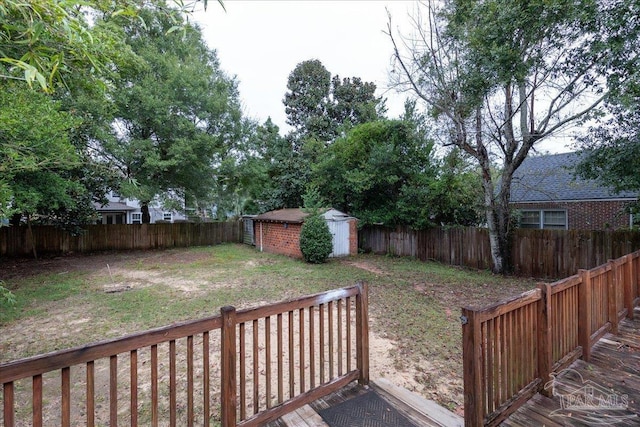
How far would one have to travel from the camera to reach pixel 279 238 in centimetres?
1364

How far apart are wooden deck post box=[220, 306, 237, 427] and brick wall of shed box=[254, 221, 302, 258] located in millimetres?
10108

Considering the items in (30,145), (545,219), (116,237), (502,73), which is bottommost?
(116,237)

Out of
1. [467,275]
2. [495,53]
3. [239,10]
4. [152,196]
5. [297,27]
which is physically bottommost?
A: [467,275]

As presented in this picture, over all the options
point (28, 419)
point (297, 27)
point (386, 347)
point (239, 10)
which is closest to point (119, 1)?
point (239, 10)

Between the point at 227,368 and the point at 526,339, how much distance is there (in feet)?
7.88

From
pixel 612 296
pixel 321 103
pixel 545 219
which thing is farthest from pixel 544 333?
pixel 321 103

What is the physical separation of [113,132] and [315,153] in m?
9.66

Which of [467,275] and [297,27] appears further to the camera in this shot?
[297,27]

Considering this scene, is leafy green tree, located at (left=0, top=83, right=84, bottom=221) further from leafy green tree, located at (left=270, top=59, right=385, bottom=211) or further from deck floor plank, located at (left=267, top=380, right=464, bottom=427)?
leafy green tree, located at (left=270, top=59, right=385, bottom=211)

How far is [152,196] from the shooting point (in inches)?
522

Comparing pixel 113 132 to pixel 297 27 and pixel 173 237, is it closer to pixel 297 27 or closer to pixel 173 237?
pixel 173 237

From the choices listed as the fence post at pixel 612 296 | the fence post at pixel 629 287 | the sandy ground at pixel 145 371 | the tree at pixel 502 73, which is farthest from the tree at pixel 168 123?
the fence post at pixel 629 287

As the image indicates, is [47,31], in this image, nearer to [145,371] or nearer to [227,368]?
[227,368]

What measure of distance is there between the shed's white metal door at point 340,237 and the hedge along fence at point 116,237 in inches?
319
